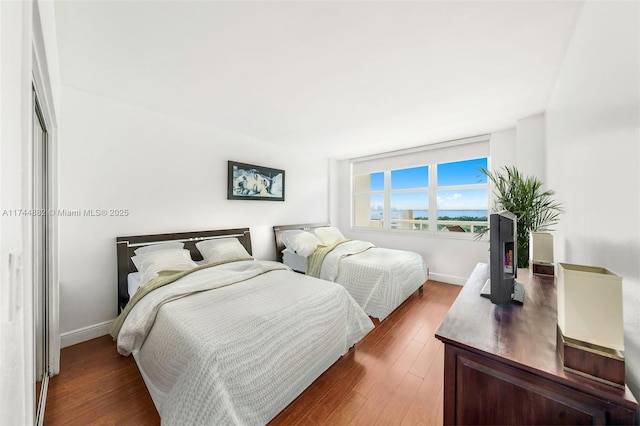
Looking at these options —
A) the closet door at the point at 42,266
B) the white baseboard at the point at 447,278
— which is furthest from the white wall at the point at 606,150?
the closet door at the point at 42,266

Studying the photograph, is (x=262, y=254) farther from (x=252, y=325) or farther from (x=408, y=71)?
(x=408, y=71)

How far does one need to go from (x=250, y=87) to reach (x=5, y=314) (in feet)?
7.31

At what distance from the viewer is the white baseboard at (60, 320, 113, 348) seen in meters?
2.22

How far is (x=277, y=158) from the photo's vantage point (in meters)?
4.11

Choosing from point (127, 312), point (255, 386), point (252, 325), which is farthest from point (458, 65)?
point (127, 312)

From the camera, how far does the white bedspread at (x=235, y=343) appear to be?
124 cm

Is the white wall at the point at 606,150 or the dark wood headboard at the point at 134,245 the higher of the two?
the white wall at the point at 606,150

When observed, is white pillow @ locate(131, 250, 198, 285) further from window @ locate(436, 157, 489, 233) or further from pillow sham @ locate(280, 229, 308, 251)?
window @ locate(436, 157, 489, 233)

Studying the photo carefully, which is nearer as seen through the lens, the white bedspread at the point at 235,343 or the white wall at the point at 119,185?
the white bedspread at the point at 235,343

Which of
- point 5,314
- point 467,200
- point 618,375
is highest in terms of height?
point 467,200

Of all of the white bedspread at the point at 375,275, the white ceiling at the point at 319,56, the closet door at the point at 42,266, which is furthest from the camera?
the white bedspread at the point at 375,275

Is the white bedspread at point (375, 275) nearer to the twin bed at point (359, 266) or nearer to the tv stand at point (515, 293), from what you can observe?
the twin bed at point (359, 266)

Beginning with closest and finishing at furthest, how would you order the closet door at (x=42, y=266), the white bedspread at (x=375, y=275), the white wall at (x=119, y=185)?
the closet door at (x=42, y=266), the white wall at (x=119, y=185), the white bedspread at (x=375, y=275)

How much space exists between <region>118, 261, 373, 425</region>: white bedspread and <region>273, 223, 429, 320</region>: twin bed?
0.74 metres
